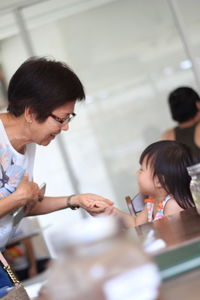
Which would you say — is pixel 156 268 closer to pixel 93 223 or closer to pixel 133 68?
pixel 93 223

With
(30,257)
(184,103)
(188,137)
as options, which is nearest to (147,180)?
(184,103)

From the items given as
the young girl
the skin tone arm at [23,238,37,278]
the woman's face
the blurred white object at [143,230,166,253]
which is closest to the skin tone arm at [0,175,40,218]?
the woman's face

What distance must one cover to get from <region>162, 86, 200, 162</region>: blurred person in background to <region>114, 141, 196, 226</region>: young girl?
4.46ft

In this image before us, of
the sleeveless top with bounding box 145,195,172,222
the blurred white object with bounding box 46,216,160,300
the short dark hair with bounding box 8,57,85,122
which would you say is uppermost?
the short dark hair with bounding box 8,57,85,122

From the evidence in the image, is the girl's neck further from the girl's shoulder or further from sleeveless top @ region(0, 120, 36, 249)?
sleeveless top @ region(0, 120, 36, 249)

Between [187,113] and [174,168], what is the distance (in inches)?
59.0

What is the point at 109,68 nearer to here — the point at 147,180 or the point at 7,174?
the point at 147,180

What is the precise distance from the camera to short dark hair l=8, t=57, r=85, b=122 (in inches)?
69.5

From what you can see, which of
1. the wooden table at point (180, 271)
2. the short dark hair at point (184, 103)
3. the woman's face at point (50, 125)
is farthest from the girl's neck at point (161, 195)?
the short dark hair at point (184, 103)

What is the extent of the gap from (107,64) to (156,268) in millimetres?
4258

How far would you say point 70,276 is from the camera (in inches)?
18.8

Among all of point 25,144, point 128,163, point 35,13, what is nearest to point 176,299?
point 25,144

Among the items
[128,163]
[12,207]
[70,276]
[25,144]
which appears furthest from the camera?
[128,163]

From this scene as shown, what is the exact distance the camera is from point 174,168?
79.0 inches
